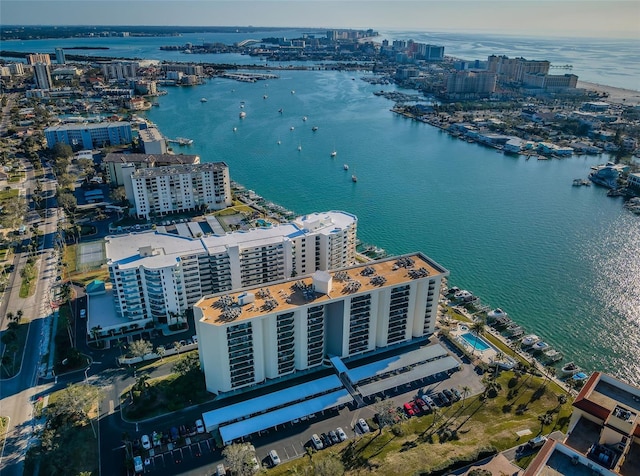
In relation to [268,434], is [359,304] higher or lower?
higher

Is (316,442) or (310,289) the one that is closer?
(316,442)

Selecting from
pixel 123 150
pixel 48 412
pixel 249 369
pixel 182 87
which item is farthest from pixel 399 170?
pixel 182 87

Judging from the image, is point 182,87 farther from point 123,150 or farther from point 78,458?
point 78,458

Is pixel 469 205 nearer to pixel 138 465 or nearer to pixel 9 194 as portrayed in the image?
pixel 138 465

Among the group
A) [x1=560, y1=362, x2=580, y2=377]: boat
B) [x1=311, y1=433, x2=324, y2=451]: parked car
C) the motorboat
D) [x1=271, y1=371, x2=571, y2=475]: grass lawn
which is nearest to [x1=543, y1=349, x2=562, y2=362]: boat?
[x1=560, y1=362, x2=580, y2=377]: boat

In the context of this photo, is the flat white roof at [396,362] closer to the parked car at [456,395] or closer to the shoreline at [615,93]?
the parked car at [456,395]

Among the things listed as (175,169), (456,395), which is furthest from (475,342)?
(175,169)
